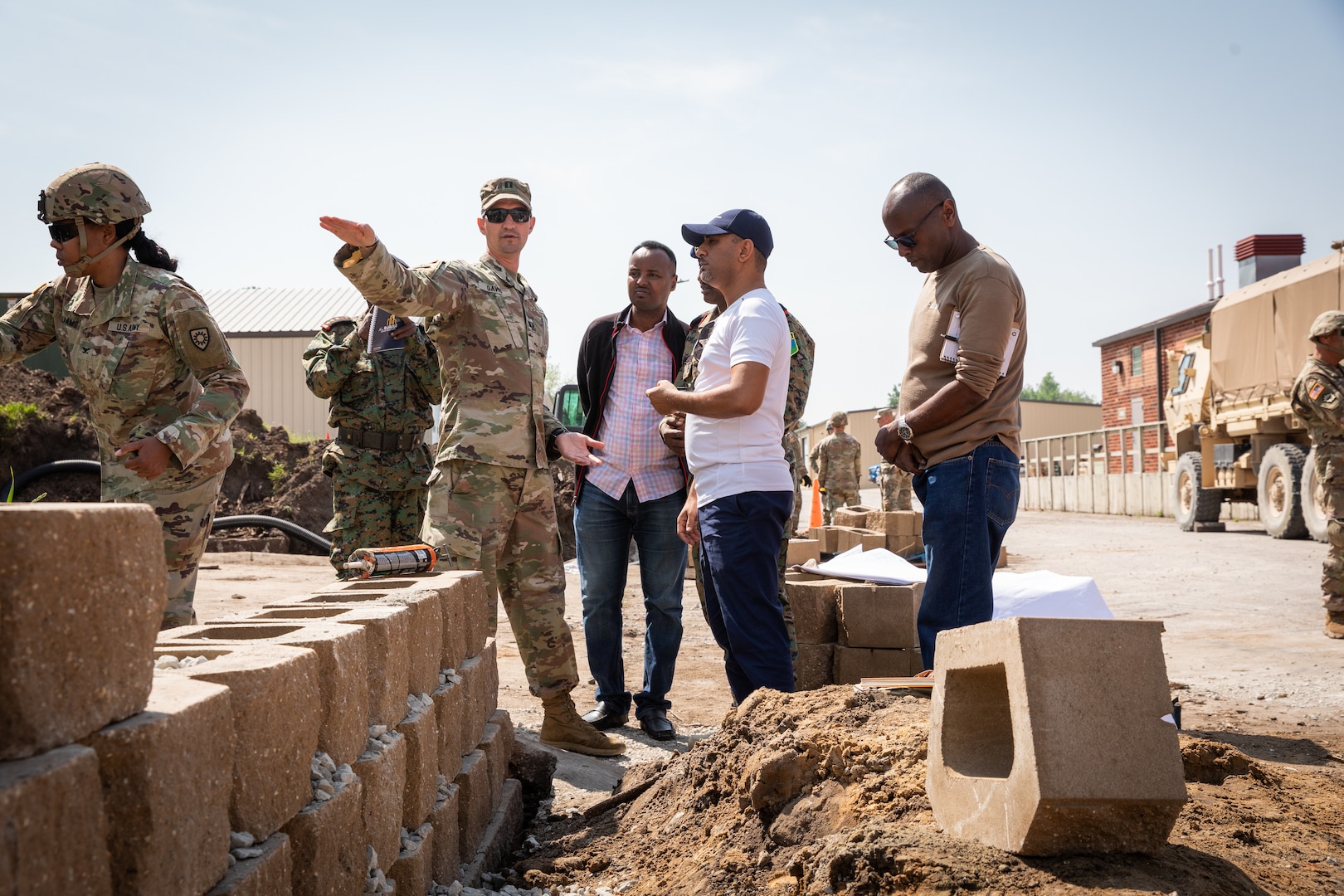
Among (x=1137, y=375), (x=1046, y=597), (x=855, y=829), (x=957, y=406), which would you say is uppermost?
(x=1137, y=375)

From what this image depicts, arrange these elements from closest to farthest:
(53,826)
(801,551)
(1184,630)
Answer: (53,826) < (1184,630) < (801,551)

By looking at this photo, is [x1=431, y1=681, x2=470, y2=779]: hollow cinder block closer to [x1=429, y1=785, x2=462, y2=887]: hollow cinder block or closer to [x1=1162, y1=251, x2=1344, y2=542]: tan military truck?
[x1=429, y1=785, x2=462, y2=887]: hollow cinder block

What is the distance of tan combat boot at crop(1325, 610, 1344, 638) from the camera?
680cm

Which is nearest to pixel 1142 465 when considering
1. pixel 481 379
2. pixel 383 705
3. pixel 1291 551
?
pixel 1291 551

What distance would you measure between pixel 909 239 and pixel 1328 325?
15.1 ft

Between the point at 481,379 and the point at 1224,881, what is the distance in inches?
128

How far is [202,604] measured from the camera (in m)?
8.55

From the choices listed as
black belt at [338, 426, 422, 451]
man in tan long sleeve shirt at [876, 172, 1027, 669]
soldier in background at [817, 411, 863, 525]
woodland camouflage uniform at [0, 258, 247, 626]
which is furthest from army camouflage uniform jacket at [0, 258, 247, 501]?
soldier in background at [817, 411, 863, 525]

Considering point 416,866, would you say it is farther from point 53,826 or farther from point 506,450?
point 506,450

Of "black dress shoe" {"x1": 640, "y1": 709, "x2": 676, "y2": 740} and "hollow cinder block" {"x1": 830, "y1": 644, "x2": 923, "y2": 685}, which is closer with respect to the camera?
"black dress shoe" {"x1": 640, "y1": 709, "x2": 676, "y2": 740}

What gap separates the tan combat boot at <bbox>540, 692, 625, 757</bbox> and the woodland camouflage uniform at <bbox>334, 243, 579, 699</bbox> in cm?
5

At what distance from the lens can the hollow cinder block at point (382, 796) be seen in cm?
229

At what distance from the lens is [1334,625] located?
684 centimetres

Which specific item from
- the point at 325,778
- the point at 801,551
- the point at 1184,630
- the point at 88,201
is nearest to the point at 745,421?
the point at 325,778
